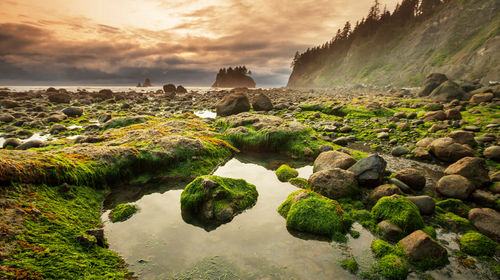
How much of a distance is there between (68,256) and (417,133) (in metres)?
13.6

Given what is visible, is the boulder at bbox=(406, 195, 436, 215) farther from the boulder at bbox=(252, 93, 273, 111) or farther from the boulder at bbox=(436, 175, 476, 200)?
the boulder at bbox=(252, 93, 273, 111)

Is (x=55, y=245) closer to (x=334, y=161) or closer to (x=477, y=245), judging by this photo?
(x=334, y=161)

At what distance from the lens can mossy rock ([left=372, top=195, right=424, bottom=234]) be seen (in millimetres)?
4551

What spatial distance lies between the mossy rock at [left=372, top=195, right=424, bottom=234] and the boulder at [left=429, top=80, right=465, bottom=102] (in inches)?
851

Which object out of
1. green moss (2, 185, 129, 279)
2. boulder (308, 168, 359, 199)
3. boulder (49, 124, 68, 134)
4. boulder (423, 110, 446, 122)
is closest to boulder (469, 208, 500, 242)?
boulder (308, 168, 359, 199)

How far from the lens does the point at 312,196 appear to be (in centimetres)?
532

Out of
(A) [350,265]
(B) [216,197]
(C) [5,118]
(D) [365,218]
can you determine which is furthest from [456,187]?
(C) [5,118]

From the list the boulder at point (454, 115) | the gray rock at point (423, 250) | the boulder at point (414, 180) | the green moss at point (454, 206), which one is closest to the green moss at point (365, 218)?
the gray rock at point (423, 250)

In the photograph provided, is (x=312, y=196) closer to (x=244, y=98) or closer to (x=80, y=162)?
(x=80, y=162)

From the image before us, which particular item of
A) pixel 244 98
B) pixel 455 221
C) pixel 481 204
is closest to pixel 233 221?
pixel 455 221

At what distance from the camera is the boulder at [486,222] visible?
4324 millimetres

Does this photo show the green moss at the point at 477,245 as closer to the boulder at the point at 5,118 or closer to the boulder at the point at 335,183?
the boulder at the point at 335,183

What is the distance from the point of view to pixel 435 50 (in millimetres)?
57562

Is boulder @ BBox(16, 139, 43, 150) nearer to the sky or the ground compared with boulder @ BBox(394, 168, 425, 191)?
nearer to the ground
